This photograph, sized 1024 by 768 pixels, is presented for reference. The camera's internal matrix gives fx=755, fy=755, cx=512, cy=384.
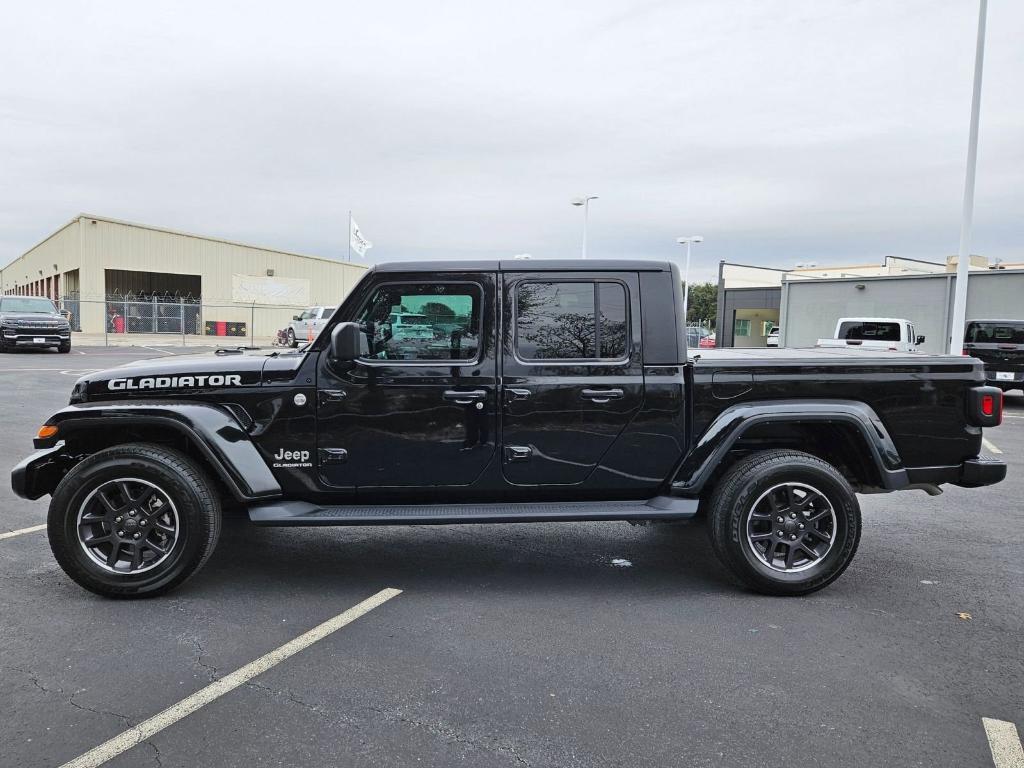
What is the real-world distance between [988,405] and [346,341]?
3816mm

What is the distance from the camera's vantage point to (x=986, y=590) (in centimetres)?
452

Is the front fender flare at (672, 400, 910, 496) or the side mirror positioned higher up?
the side mirror

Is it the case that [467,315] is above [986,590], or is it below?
above

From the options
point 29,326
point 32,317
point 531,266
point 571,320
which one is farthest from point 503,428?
point 32,317

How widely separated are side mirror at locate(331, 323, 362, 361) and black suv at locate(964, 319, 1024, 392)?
13.7 m

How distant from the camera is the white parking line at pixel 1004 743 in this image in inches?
109

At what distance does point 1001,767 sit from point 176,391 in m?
4.23

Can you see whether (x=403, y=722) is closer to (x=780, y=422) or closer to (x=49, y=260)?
(x=780, y=422)

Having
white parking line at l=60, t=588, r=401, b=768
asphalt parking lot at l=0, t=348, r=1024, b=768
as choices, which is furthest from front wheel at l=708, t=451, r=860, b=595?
white parking line at l=60, t=588, r=401, b=768

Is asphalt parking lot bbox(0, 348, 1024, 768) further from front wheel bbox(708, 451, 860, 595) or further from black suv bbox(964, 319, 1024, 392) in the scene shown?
black suv bbox(964, 319, 1024, 392)

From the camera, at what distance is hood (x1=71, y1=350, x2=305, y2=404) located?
→ 4.32 m

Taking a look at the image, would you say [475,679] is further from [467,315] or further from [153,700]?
[467,315]

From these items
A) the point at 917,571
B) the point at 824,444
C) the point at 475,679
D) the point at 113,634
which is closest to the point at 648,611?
the point at 475,679

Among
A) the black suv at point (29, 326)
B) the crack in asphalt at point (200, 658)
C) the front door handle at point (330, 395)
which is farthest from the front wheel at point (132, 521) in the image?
the black suv at point (29, 326)
